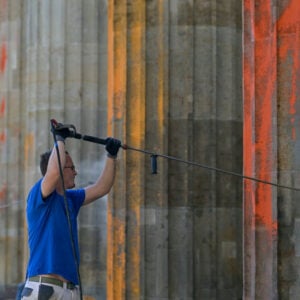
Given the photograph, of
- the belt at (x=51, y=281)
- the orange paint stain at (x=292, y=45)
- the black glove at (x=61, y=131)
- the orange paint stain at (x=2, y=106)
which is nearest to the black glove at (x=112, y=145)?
the black glove at (x=61, y=131)

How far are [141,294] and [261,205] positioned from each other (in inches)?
101

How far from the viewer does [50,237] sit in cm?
809

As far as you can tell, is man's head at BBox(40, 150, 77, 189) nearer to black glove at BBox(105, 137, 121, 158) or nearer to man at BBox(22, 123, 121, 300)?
man at BBox(22, 123, 121, 300)

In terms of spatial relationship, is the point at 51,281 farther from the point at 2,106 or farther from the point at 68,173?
the point at 2,106

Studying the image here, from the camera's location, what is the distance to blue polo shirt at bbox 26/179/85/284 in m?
8.09

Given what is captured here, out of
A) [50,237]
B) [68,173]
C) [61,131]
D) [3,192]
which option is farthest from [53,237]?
[3,192]

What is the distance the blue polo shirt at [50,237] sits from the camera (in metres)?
8.09

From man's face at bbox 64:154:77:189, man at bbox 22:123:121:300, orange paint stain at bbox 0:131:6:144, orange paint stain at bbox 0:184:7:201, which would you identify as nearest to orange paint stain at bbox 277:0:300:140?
man at bbox 22:123:121:300

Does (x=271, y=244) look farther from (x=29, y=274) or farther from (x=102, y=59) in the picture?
(x=102, y=59)

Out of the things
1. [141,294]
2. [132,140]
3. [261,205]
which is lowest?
[141,294]

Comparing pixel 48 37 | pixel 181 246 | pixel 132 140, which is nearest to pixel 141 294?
pixel 181 246

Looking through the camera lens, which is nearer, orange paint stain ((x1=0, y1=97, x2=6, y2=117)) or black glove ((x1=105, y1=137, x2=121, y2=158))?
black glove ((x1=105, y1=137, x2=121, y2=158))

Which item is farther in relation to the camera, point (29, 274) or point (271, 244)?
point (271, 244)

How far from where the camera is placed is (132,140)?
38.0ft
